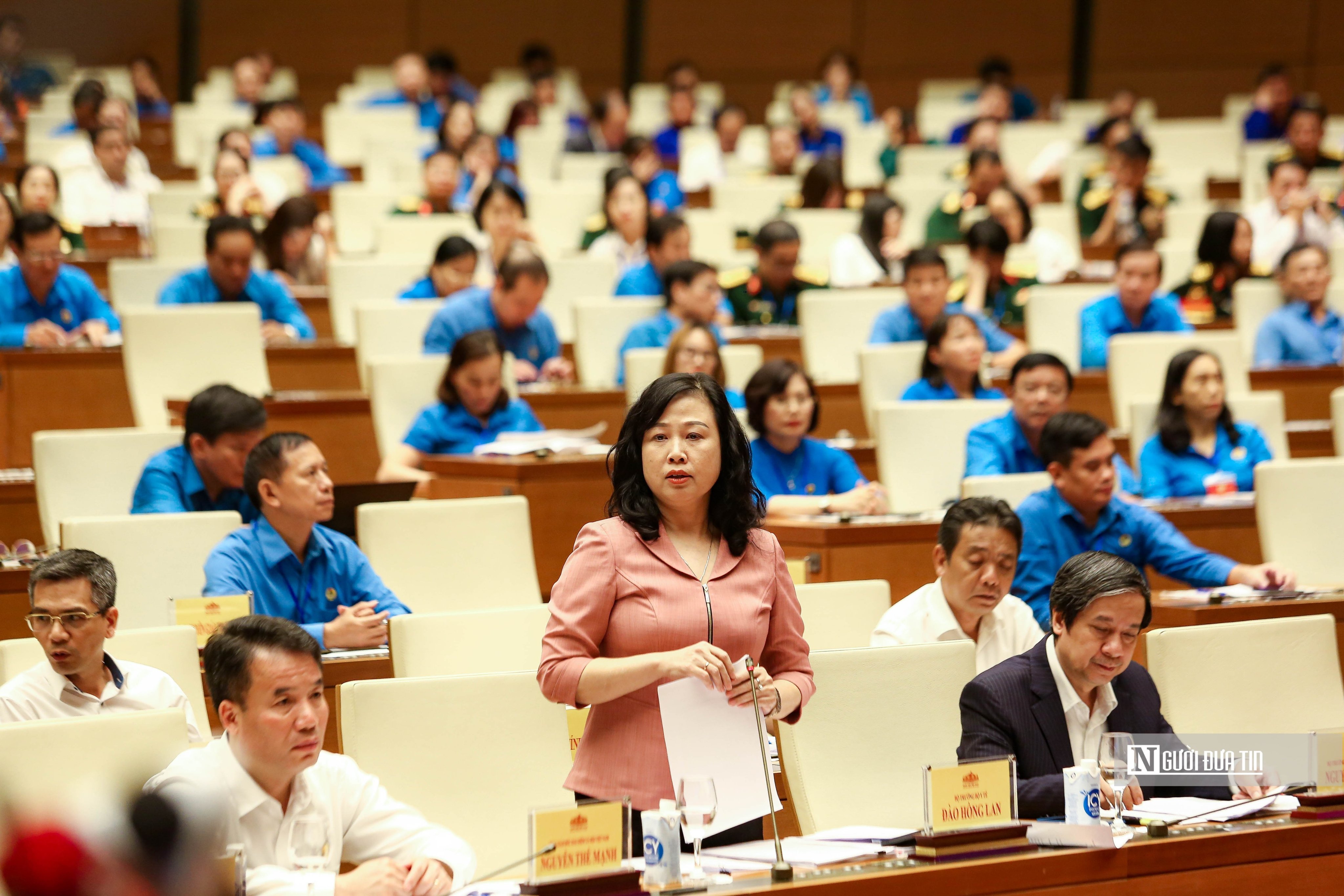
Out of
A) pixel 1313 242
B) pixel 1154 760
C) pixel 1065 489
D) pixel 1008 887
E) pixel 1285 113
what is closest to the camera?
pixel 1008 887

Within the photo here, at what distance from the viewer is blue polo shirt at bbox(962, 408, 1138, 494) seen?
415cm

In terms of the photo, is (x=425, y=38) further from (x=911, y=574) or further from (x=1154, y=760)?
(x=1154, y=760)

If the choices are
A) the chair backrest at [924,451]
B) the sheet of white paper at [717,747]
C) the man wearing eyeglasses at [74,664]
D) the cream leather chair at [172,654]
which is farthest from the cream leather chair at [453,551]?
the sheet of white paper at [717,747]

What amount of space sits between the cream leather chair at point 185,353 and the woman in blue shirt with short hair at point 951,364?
6.63ft

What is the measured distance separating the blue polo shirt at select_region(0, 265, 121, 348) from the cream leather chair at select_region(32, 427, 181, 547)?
1.38 metres

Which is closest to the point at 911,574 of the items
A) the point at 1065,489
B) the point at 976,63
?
the point at 1065,489

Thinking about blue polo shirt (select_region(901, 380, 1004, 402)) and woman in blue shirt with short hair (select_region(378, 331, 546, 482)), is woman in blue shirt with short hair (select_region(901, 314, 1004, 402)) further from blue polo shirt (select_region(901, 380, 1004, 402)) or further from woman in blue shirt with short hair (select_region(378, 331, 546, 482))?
woman in blue shirt with short hair (select_region(378, 331, 546, 482))

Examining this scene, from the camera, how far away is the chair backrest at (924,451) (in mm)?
4352

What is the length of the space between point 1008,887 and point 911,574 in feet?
6.57

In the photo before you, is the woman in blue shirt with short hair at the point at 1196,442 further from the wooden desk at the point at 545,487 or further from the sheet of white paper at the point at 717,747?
the sheet of white paper at the point at 717,747

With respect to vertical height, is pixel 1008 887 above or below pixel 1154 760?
below

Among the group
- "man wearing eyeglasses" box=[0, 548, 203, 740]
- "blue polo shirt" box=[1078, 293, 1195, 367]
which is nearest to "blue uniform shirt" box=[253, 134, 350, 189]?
"blue polo shirt" box=[1078, 293, 1195, 367]

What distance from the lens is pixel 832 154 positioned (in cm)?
794

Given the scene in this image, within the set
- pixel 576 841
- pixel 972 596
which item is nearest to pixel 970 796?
pixel 576 841
